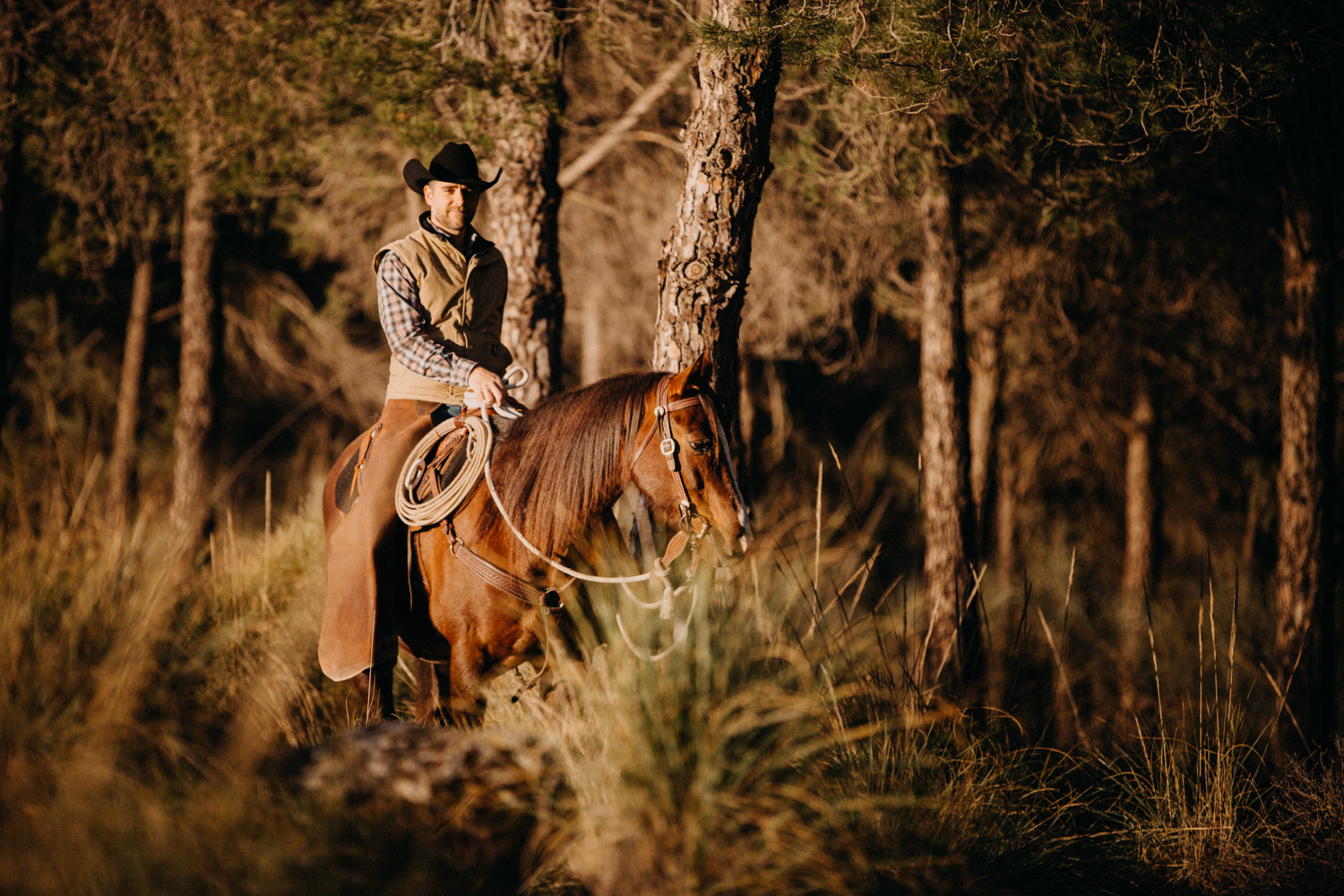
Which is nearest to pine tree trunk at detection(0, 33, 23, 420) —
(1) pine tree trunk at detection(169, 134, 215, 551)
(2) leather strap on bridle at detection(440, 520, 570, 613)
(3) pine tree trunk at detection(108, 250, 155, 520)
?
(1) pine tree trunk at detection(169, 134, 215, 551)

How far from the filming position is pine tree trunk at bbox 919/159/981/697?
6918 millimetres

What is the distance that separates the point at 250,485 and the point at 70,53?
12125 millimetres

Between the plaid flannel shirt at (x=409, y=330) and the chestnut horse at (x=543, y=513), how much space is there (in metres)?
0.40

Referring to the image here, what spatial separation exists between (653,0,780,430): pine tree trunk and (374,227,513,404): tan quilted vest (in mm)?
865

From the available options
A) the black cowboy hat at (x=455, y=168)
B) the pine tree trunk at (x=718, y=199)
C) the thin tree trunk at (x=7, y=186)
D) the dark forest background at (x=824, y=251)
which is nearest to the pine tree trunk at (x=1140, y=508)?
the dark forest background at (x=824, y=251)

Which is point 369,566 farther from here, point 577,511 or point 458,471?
point 577,511

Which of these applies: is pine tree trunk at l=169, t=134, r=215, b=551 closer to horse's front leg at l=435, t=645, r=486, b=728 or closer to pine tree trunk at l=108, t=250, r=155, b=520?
pine tree trunk at l=108, t=250, r=155, b=520

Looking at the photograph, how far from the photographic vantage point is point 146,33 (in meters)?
7.43

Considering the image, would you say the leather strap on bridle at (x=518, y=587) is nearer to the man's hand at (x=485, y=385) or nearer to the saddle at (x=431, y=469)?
the saddle at (x=431, y=469)

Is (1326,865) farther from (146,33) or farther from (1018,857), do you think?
(146,33)

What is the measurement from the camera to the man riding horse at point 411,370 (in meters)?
3.93

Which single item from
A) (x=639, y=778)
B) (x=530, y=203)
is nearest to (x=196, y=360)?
(x=530, y=203)

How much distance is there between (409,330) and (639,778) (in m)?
2.26

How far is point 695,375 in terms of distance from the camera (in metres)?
3.52
